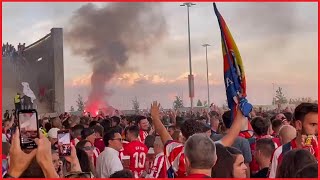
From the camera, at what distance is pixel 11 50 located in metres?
29.6

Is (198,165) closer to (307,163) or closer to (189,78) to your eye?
(307,163)

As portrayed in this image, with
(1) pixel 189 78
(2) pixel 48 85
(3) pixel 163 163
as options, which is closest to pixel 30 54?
(2) pixel 48 85

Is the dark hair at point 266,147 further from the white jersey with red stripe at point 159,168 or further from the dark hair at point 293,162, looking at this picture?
the dark hair at point 293,162

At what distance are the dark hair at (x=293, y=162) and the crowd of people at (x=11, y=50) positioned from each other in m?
26.4

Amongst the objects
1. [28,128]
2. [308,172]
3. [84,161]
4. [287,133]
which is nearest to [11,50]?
[84,161]

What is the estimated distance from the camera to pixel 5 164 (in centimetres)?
511

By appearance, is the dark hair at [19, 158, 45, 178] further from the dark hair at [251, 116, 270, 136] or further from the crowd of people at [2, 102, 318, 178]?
the dark hair at [251, 116, 270, 136]

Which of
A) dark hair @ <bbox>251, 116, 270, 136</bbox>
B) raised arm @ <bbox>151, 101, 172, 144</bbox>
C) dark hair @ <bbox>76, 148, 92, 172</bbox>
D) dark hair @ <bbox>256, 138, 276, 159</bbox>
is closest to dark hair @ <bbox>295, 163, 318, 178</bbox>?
dark hair @ <bbox>256, 138, 276, 159</bbox>

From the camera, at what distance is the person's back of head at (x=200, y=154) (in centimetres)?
344

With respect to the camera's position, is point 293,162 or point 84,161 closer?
point 293,162

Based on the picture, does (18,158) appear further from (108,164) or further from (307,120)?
(108,164)

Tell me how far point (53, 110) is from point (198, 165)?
28.0m

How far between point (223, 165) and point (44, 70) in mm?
28591

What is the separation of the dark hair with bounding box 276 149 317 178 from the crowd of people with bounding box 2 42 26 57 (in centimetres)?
2642
